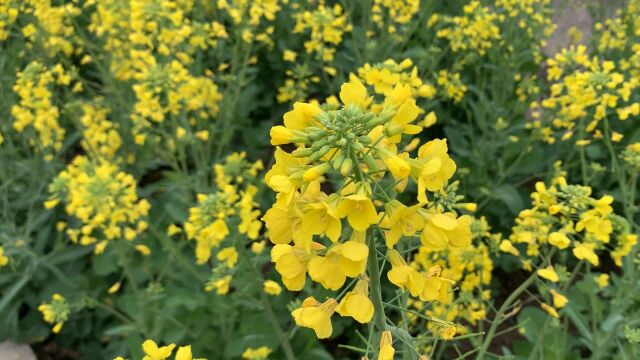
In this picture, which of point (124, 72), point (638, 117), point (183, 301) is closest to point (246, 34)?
point (124, 72)

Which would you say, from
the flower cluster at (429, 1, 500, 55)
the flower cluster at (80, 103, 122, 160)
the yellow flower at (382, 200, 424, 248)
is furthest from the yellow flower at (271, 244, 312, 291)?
the flower cluster at (429, 1, 500, 55)

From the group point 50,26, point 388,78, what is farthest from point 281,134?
point 50,26

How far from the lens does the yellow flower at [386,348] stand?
1.40 meters

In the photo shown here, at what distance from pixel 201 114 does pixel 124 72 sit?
79 centimetres

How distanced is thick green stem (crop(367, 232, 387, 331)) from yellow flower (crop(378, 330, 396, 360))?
0.14 ft

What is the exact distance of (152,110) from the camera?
11.5 ft

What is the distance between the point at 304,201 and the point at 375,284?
31cm

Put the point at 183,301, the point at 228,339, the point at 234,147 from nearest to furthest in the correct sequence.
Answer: the point at 183,301
the point at 228,339
the point at 234,147

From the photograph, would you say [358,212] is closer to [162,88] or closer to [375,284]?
[375,284]

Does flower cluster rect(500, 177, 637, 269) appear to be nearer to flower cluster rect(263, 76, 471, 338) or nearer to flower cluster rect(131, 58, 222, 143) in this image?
flower cluster rect(263, 76, 471, 338)

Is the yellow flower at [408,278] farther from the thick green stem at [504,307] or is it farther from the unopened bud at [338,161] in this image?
the thick green stem at [504,307]

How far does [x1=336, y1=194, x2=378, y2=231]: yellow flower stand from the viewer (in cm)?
123

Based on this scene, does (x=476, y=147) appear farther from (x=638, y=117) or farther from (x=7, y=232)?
(x=7, y=232)

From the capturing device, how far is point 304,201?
1379 mm
